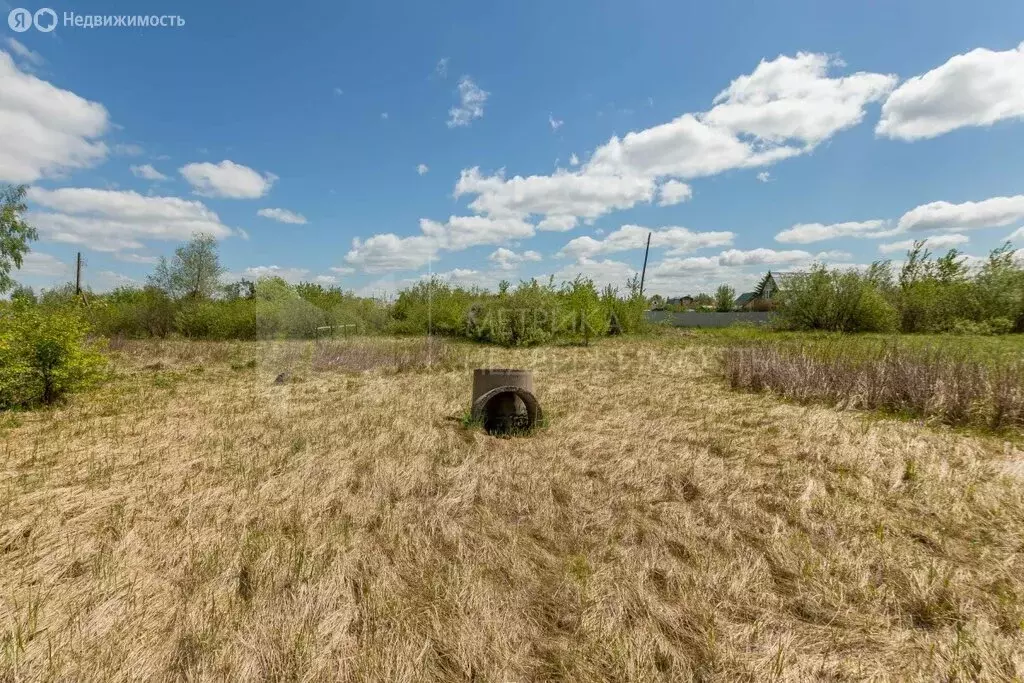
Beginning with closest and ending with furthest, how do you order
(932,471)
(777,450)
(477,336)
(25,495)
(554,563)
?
(554,563) < (25,495) < (932,471) < (777,450) < (477,336)

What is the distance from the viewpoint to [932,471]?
387 cm

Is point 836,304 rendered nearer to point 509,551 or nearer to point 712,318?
point 712,318

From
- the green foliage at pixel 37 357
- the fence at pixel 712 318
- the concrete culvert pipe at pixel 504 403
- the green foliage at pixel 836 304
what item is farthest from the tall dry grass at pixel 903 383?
the fence at pixel 712 318

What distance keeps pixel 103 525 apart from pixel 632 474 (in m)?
4.03

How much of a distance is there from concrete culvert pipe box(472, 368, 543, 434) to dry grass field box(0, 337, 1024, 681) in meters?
0.31

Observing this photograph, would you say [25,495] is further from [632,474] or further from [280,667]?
[632,474]

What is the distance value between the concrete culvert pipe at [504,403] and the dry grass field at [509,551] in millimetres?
306

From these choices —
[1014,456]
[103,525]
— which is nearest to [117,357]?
[103,525]

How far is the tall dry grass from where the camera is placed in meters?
5.27

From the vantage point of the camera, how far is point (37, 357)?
6281mm

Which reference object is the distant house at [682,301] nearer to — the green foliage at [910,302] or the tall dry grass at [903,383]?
the green foliage at [910,302]

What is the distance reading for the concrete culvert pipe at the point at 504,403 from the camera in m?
5.24

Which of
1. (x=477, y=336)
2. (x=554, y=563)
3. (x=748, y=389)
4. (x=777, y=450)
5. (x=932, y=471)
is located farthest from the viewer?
(x=477, y=336)

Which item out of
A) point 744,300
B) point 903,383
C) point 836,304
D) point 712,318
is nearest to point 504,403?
point 903,383
